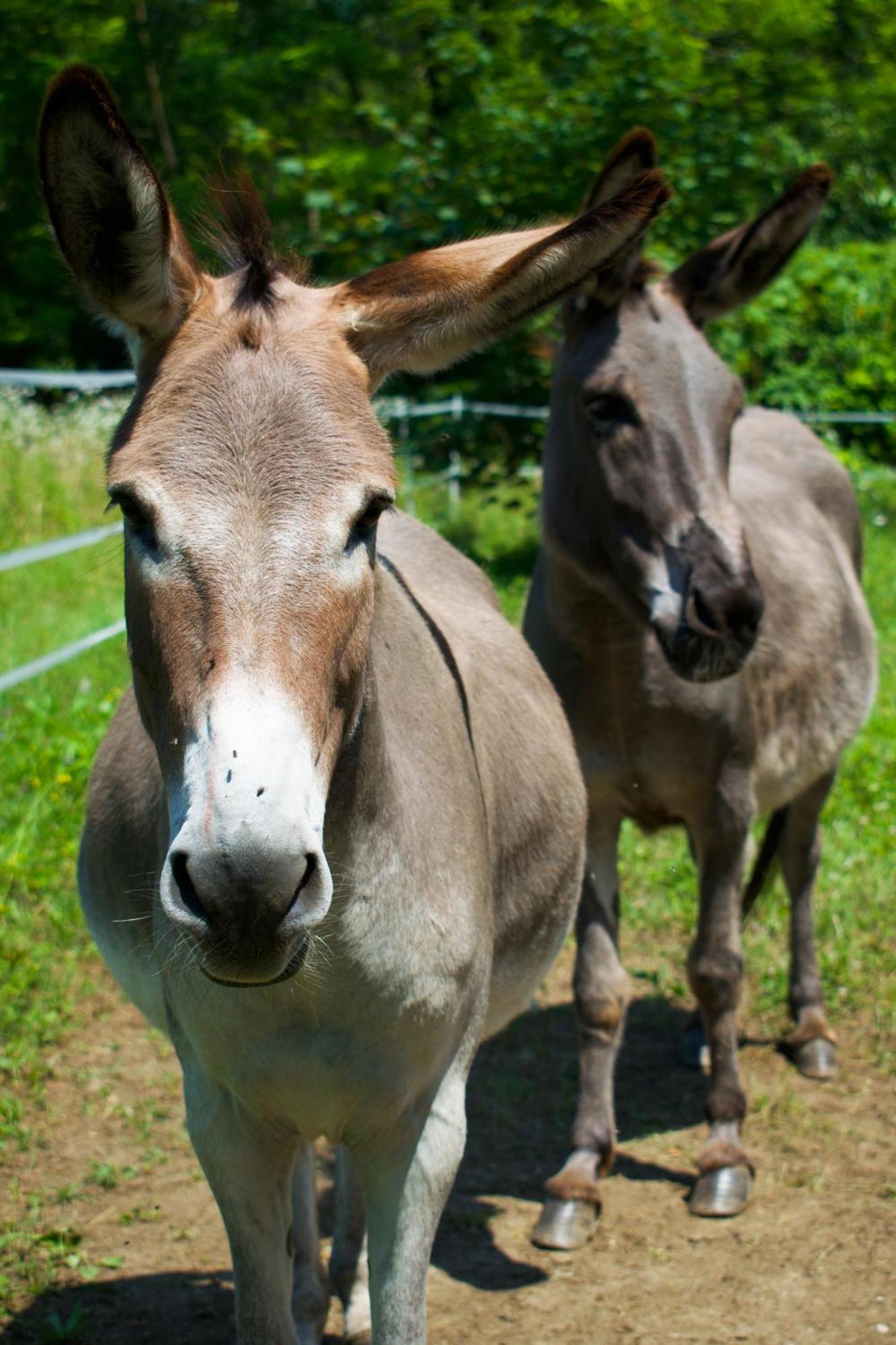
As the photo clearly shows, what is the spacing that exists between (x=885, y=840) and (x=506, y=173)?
8.17 m

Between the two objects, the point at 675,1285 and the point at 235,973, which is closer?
Answer: the point at 235,973

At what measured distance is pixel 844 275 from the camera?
1780cm

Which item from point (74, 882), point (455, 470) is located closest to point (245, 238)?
point (74, 882)

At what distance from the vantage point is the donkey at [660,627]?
3.63 meters

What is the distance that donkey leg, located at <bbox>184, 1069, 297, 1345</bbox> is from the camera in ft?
7.80

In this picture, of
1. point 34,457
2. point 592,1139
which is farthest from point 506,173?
point 592,1139

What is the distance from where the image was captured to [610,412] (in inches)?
153

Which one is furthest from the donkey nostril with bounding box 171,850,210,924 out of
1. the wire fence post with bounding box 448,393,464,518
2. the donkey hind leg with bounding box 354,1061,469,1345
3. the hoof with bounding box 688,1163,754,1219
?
the wire fence post with bounding box 448,393,464,518

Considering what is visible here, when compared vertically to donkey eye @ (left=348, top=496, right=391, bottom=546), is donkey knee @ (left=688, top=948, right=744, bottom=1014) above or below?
below

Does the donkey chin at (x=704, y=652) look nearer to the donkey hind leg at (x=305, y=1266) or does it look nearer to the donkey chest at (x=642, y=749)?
the donkey chest at (x=642, y=749)

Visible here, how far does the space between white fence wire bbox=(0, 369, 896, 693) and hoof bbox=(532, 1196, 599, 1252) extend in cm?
287

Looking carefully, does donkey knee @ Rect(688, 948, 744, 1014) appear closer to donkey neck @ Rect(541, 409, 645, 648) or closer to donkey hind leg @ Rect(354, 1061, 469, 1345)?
donkey neck @ Rect(541, 409, 645, 648)

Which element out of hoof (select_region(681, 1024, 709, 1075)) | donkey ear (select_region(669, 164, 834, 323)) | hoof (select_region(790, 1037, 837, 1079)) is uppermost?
donkey ear (select_region(669, 164, 834, 323))

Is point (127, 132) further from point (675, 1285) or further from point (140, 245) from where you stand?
point (675, 1285)
